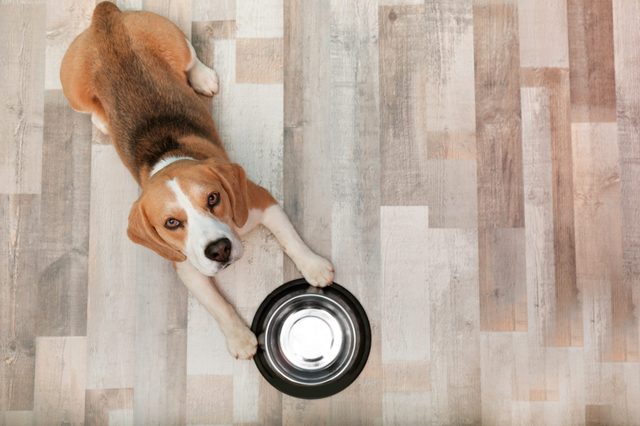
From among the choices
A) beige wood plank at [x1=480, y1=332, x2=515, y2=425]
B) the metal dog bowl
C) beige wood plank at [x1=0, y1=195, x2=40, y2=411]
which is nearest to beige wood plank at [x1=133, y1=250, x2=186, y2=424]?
the metal dog bowl

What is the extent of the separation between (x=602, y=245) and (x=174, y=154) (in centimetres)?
206

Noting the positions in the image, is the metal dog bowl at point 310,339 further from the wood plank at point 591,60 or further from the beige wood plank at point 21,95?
the wood plank at point 591,60

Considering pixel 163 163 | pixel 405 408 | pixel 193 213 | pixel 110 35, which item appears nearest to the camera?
pixel 193 213

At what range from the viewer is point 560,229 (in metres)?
2.91

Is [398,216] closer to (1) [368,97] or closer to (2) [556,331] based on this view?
(1) [368,97]

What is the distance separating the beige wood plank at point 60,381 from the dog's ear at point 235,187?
3.94ft

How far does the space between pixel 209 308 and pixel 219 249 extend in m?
0.69

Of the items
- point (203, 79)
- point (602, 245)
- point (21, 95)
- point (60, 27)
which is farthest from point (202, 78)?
point (602, 245)

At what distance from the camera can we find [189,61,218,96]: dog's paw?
2.89 metres

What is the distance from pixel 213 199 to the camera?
2.14m

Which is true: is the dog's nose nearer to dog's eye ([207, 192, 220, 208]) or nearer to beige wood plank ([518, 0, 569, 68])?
dog's eye ([207, 192, 220, 208])

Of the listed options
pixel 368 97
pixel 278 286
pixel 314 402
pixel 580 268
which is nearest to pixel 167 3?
pixel 368 97

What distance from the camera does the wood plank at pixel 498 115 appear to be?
9.59 feet

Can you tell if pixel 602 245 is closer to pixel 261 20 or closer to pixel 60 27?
pixel 261 20
